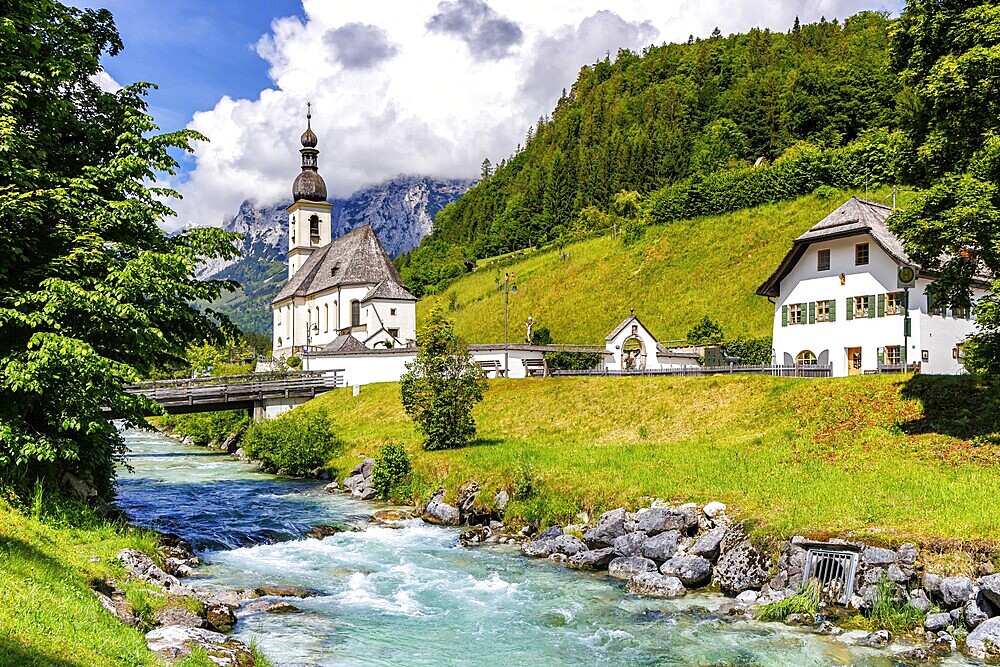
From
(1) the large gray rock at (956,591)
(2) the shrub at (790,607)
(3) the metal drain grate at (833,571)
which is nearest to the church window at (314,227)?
(3) the metal drain grate at (833,571)

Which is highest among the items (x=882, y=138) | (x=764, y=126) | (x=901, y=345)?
(x=764, y=126)

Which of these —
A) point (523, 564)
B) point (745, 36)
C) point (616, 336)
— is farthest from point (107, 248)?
point (745, 36)

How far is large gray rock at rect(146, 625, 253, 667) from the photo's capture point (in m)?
10.9

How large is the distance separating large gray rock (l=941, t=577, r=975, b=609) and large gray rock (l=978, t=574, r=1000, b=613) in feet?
0.81

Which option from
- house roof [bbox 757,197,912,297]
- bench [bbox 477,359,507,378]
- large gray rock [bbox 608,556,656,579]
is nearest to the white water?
large gray rock [bbox 608,556,656,579]

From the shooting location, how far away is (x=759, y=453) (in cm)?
2608

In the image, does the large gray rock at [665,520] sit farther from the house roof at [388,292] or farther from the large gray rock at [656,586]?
the house roof at [388,292]

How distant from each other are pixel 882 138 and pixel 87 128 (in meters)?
84.5

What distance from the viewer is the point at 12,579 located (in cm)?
1052

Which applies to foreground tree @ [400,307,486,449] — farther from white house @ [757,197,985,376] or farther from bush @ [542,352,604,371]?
bush @ [542,352,604,371]

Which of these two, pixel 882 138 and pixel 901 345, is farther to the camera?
pixel 882 138

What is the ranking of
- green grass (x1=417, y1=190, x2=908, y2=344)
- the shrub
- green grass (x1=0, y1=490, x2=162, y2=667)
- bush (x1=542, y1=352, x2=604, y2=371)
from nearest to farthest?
green grass (x1=0, y1=490, x2=162, y2=667)
the shrub
bush (x1=542, y1=352, x2=604, y2=371)
green grass (x1=417, y1=190, x2=908, y2=344)

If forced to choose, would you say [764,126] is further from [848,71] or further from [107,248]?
[107,248]

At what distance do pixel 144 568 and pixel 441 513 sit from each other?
11.9 m
